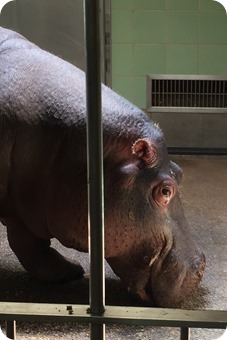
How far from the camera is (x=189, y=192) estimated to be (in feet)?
8.24

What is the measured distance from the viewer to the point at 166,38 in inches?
122

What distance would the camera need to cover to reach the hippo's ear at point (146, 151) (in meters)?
1.42

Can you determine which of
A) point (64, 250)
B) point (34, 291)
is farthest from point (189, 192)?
point (34, 291)

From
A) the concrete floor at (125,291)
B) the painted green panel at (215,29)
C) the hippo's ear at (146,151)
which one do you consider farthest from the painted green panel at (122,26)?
the hippo's ear at (146,151)

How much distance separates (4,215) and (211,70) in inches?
71.4

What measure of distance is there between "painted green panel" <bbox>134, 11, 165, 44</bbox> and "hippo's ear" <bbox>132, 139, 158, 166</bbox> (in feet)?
5.80

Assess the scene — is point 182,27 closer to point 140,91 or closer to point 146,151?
point 140,91

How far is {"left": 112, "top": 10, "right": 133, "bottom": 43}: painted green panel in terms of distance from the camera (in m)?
3.11

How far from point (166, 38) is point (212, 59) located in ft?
0.79

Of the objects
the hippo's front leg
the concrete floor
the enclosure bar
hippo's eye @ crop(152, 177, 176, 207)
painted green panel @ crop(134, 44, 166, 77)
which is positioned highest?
the enclosure bar

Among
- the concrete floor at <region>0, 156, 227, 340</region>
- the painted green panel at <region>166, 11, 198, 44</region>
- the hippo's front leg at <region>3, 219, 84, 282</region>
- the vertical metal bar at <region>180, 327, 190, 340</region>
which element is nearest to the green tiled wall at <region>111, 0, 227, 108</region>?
the painted green panel at <region>166, 11, 198, 44</region>

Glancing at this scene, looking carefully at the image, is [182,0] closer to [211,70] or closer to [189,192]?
[211,70]

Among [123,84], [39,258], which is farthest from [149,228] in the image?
[123,84]

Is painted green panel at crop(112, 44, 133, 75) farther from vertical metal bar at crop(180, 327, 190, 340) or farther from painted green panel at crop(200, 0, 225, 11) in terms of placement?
vertical metal bar at crop(180, 327, 190, 340)
